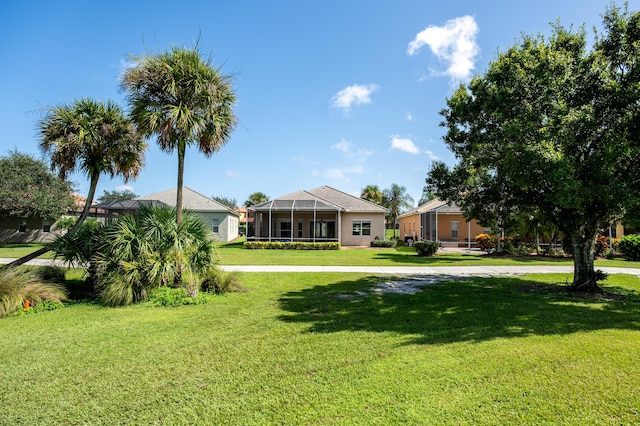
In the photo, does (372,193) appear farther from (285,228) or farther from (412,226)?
(285,228)

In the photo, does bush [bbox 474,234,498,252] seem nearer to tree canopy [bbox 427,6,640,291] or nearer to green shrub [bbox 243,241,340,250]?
green shrub [bbox 243,241,340,250]

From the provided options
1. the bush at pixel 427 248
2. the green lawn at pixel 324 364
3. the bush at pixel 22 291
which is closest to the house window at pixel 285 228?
the bush at pixel 427 248

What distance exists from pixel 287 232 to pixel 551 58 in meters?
27.1

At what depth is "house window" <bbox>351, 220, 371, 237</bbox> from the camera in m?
31.8

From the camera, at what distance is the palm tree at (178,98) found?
8727 mm

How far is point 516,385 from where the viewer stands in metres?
3.70

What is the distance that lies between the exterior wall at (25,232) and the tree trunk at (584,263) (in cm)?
3862

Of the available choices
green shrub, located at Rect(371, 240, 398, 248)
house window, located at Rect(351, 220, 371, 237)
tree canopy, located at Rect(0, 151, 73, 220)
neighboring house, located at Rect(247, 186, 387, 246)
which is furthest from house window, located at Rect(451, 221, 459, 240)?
tree canopy, located at Rect(0, 151, 73, 220)

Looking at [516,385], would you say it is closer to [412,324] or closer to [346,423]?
[346,423]

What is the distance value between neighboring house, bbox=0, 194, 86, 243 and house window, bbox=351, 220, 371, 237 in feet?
84.9

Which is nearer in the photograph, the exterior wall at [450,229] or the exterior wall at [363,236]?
the exterior wall at [450,229]

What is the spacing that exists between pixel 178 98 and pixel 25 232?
3347 centimetres

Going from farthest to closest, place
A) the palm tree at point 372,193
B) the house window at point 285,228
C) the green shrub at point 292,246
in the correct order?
the palm tree at point 372,193, the house window at point 285,228, the green shrub at point 292,246

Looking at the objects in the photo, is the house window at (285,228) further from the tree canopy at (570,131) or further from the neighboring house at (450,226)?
the tree canopy at (570,131)
